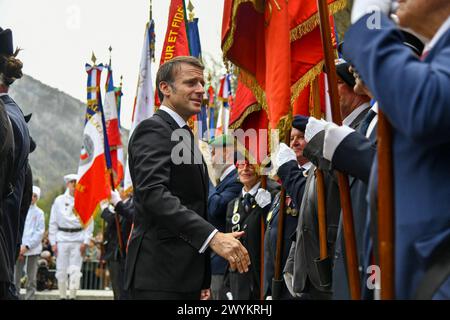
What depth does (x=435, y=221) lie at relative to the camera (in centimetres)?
216

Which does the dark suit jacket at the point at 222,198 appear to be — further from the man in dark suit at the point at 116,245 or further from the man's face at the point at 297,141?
the man's face at the point at 297,141

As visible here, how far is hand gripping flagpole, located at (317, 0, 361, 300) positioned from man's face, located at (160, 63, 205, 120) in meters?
1.58

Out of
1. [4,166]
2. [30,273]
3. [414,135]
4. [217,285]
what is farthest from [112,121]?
[414,135]

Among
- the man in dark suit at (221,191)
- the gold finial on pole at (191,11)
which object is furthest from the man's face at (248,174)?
the gold finial on pole at (191,11)

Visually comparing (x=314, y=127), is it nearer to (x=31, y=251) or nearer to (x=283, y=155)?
(x=283, y=155)

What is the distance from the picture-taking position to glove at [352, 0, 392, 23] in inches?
91.4

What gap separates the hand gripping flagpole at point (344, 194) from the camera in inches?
116

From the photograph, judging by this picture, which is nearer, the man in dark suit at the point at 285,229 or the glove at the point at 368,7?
the glove at the point at 368,7

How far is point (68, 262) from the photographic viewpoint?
14539 millimetres

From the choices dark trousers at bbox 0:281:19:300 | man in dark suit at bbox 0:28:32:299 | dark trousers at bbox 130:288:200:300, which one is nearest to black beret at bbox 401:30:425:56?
dark trousers at bbox 130:288:200:300

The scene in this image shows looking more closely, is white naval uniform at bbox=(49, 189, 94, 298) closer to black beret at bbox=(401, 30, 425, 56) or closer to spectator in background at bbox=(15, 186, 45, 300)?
spectator in background at bbox=(15, 186, 45, 300)
